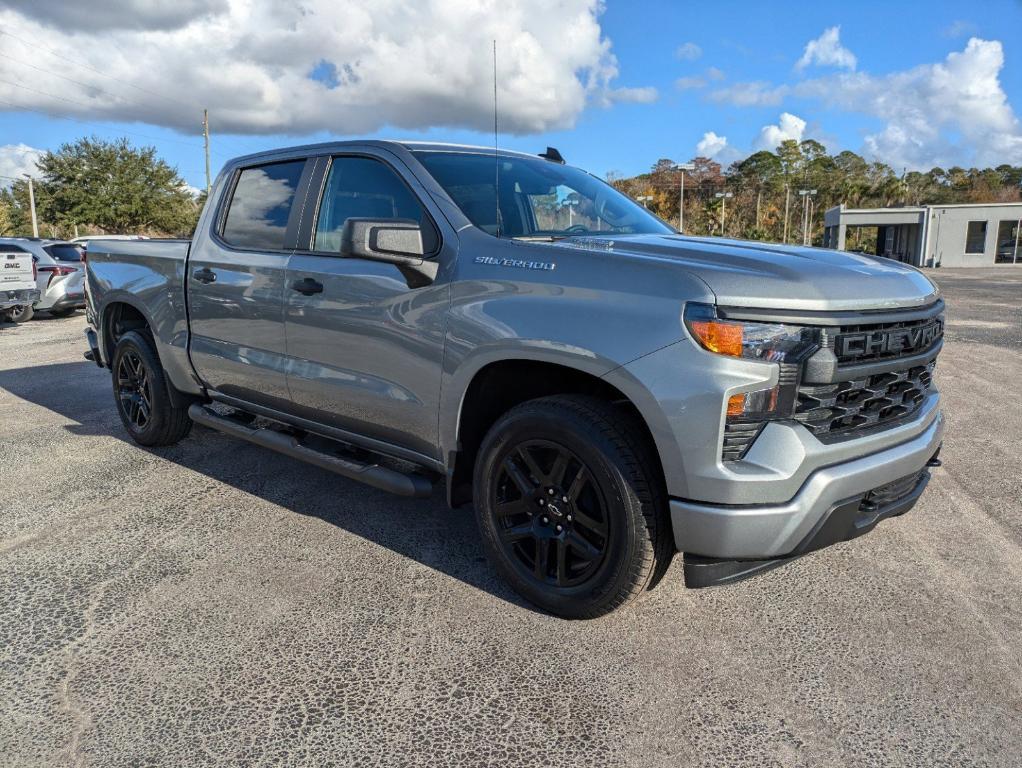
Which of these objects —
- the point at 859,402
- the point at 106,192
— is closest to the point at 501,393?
the point at 859,402

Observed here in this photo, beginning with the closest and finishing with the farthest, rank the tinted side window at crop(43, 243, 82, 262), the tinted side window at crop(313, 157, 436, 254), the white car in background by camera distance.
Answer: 1. the tinted side window at crop(313, 157, 436, 254)
2. the white car in background
3. the tinted side window at crop(43, 243, 82, 262)

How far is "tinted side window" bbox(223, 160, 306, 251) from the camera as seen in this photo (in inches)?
160

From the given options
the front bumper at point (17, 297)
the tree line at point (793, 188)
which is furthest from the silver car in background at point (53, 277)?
the tree line at point (793, 188)

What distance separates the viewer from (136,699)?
249 centimetres

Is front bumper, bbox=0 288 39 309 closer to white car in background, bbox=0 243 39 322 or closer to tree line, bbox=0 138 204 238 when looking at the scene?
white car in background, bbox=0 243 39 322

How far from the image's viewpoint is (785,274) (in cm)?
251

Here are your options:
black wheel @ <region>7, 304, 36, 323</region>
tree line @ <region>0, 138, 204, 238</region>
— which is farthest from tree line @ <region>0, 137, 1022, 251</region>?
black wheel @ <region>7, 304, 36, 323</region>

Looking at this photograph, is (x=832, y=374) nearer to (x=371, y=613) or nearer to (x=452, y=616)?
(x=452, y=616)

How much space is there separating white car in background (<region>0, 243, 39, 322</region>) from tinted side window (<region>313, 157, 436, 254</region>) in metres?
10.9

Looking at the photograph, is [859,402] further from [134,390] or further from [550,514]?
[134,390]

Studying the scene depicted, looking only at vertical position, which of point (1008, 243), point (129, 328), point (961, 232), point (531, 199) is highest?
point (531, 199)

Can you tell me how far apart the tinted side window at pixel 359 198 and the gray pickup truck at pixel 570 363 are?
13 mm

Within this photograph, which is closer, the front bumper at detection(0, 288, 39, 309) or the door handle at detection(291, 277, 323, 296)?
the door handle at detection(291, 277, 323, 296)

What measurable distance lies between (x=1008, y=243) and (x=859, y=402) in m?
51.3
